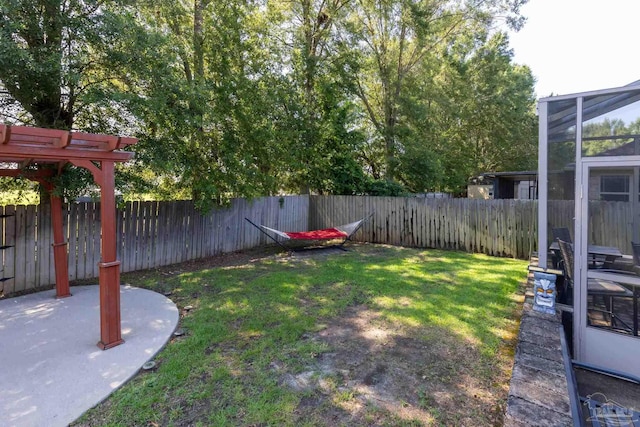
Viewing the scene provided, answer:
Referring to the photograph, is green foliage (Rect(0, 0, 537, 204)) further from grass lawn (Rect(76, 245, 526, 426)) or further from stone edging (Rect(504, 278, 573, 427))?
stone edging (Rect(504, 278, 573, 427))

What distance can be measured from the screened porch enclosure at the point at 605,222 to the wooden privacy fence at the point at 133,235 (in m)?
6.32

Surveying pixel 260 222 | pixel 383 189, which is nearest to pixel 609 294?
pixel 260 222

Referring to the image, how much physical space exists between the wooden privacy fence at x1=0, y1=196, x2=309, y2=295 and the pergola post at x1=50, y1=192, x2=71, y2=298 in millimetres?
796

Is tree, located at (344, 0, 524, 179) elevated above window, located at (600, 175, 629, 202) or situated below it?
above

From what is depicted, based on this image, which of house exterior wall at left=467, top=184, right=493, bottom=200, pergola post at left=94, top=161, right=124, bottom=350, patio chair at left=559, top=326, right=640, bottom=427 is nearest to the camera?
patio chair at left=559, top=326, right=640, bottom=427

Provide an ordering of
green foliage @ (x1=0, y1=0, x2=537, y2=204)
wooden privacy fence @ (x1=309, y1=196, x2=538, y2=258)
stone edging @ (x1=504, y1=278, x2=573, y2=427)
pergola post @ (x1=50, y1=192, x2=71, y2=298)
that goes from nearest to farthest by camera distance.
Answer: stone edging @ (x1=504, y1=278, x2=573, y2=427)
pergola post @ (x1=50, y1=192, x2=71, y2=298)
green foliage @ (x1=0, y1=0, x2=537, y2=204)
wooden privacy fence @ (x1=309, y1=196, x2=538, y2=258)

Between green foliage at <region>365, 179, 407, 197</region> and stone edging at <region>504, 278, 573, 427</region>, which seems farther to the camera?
green foliage at <region>365, 179, 407, 197</region>

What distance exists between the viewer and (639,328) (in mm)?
2566

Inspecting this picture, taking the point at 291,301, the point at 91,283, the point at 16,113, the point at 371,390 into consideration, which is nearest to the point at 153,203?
the point at 91,283

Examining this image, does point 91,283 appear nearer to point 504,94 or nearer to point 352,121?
point 352,121

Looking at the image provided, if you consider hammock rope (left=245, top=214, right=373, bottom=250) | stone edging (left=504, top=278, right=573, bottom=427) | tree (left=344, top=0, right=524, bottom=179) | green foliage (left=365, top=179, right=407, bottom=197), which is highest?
tree (left=344, top=0, right=524, bottom=179)

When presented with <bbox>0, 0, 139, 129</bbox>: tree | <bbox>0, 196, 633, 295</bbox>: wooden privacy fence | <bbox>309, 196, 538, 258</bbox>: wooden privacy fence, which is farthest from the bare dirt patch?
<bbox>309, 196, 538, 258</bbox>: wooden privacy fence

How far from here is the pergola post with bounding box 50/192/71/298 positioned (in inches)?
166

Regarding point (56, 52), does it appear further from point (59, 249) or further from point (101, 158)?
point (59, 249)
